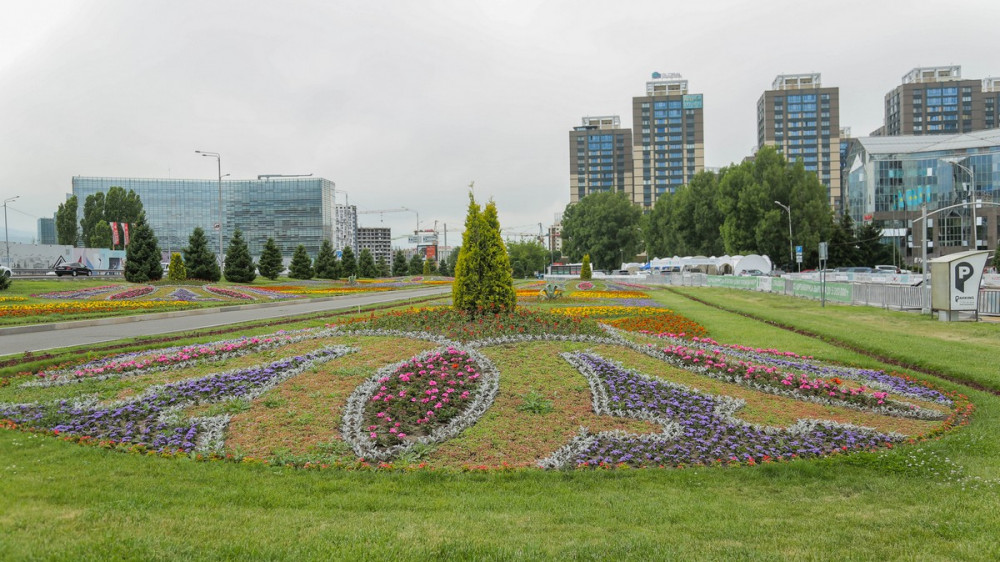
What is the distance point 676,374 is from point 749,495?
169 inches

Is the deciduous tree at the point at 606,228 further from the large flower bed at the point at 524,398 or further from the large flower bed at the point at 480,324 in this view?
the large flower bed at the point at 524,398

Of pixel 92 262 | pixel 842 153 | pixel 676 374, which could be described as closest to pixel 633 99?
pixel 842 153

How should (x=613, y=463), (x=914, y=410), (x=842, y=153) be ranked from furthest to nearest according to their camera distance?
(x=842, y=153) → (x=914, y=410) → (x=613, y=463)

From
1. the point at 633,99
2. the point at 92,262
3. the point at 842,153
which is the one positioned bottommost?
the point at 92,262

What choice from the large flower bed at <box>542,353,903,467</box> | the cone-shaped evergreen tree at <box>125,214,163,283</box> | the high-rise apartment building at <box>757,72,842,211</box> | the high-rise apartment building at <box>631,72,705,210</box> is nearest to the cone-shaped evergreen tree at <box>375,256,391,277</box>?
the cone-shaped evergreen tree at <box>125,214,163,283</box>

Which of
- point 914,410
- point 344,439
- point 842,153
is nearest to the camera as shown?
point 344,439

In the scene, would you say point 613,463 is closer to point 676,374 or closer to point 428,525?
point 428,525

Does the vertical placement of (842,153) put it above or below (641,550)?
Result: above

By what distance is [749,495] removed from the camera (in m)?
4.67

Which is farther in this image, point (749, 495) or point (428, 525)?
point (749, 495)

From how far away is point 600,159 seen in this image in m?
165

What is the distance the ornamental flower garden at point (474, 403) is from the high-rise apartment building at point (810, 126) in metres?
154

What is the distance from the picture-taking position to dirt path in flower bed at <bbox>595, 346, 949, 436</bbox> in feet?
22.5

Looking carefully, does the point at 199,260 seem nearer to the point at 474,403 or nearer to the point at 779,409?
the point at 474,403
